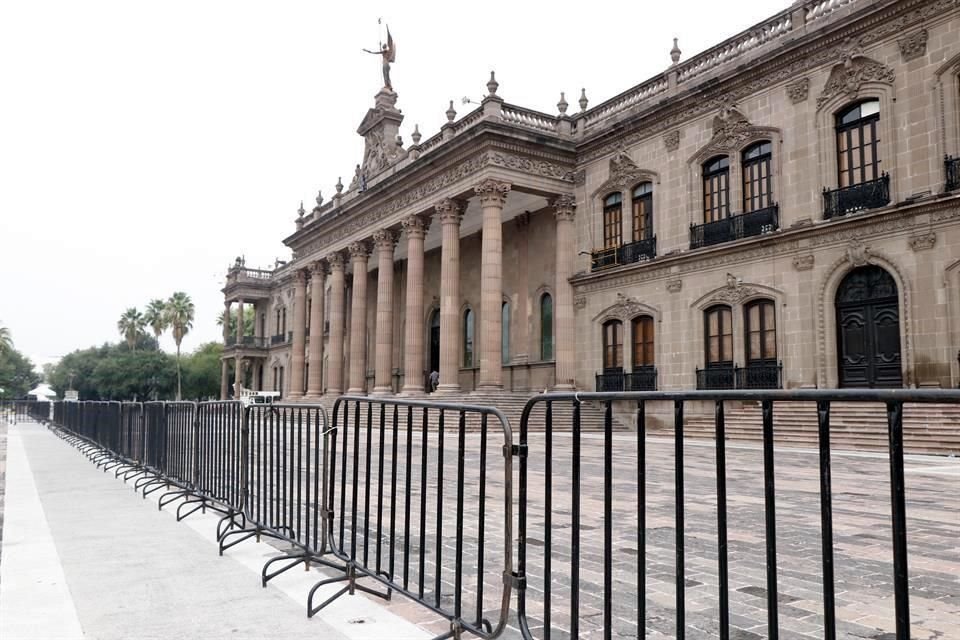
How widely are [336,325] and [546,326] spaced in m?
13.2

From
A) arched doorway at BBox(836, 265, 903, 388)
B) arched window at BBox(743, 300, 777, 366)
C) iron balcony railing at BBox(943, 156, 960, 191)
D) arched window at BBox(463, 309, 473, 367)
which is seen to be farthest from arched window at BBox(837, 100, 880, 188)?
arched window at BBox(463, 309, 473, 367)

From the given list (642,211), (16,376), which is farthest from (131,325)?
(642,211)

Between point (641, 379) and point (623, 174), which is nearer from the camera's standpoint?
point (641, 379)

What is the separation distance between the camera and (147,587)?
4.74 metres

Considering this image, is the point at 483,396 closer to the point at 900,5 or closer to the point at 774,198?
the point at 774,198

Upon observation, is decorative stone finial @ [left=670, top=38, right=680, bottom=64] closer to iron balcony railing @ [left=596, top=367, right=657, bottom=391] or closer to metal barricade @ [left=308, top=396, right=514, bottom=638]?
iron balcony railing @ [left=596, top=367, right=657, bottom=391]

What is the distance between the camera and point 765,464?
8.64 ft

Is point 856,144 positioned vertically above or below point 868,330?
above

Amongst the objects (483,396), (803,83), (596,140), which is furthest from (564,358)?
(803,83)

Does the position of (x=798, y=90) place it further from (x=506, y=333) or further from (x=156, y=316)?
(x=156, y=316)

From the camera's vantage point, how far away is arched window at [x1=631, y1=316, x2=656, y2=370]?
976 inches

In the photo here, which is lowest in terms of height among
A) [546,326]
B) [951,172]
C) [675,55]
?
[546,326]

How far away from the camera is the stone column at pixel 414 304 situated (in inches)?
1152

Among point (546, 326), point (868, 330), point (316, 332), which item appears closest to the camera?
point (868, 330)
